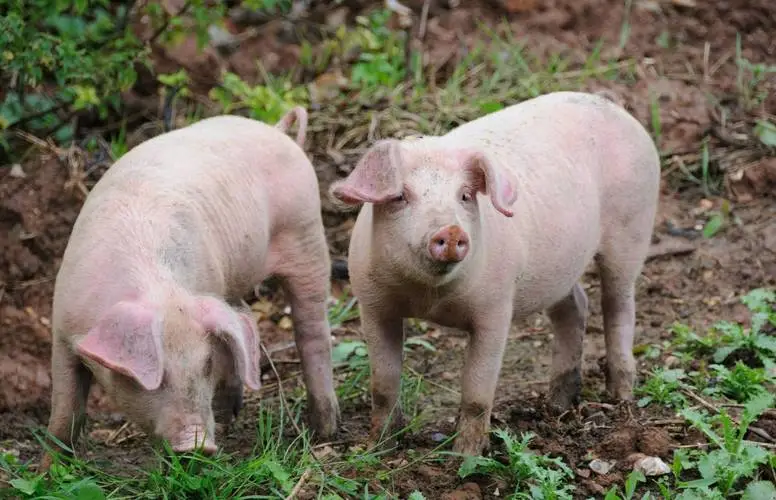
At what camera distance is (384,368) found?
16.4 feet

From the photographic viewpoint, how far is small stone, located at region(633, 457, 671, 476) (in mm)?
4738

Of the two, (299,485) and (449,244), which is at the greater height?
(449,244)

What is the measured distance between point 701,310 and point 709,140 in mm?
1624

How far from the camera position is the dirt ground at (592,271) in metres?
5.33

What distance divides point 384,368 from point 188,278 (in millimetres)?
891

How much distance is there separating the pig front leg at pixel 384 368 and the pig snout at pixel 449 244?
762 mm

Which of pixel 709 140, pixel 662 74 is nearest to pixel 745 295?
pixel 709 140

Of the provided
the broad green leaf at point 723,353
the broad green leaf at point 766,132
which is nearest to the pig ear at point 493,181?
the broad green leaf at point 723,353

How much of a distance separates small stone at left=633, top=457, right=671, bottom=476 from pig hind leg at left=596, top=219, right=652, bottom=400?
83 cm

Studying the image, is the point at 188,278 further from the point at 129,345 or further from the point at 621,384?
the point at 621,384

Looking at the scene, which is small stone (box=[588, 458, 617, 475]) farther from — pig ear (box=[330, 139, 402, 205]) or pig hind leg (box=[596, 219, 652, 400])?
pig ear (box=[330, 139, 402, 205])

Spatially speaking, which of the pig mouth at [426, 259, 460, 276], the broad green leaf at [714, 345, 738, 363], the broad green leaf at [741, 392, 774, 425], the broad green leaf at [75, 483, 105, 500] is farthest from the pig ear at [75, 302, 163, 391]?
the broad green leaf at [714, 345, 738, 363]

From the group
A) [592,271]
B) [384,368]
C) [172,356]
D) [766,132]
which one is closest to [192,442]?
[172,356]

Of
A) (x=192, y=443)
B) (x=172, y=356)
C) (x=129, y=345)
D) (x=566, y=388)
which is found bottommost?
(x=566, y=388)
